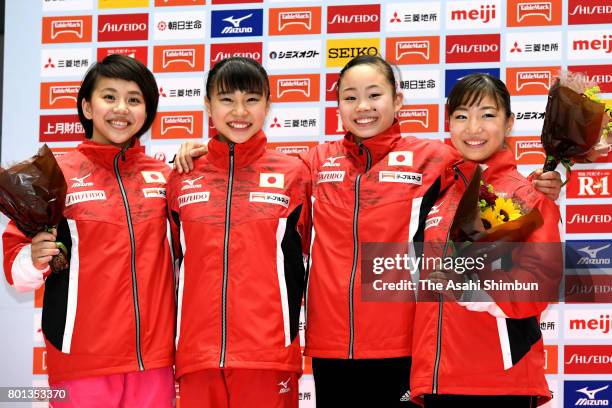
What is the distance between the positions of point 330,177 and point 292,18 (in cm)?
218

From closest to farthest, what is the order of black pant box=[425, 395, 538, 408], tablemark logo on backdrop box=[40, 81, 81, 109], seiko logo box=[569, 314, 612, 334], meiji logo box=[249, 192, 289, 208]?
black pant box=[425, 395, 538, 408]
meiji logo box=[249, 192, 289, 208]
seiko logo box=[569, 314, 612, 334]
tablemark logo on backdrop box=[40, 81, 81, 109]

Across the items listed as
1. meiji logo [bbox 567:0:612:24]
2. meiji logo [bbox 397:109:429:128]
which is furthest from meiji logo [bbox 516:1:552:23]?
meiji logo [bbox 397:109:429:128]

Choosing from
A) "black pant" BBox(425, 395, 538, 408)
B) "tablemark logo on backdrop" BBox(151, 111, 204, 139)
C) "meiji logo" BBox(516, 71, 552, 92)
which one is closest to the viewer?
"black pant" BBox(425, 395, 538, 408)

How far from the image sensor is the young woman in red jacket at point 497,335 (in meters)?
2.47

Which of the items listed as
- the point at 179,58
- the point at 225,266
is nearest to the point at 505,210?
the point at 225,266

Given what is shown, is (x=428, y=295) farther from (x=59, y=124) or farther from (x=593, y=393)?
(x=59, y=124)

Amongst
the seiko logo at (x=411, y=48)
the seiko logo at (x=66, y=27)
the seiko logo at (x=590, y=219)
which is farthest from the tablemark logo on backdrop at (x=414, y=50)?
the seiko logo at (x=66, y=27)

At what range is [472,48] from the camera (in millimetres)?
4629

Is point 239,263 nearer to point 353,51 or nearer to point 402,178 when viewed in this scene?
point 402,178

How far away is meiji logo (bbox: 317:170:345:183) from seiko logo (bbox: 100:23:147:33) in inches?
99.8

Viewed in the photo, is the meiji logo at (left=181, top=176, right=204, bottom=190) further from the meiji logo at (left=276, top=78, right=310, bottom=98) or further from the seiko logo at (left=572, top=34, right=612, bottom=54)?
the seiko logo at (left=572, top=34, right=612, bottom=54)

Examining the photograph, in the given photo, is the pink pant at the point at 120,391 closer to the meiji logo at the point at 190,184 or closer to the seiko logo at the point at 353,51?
the meiji logo at the point at 190,184

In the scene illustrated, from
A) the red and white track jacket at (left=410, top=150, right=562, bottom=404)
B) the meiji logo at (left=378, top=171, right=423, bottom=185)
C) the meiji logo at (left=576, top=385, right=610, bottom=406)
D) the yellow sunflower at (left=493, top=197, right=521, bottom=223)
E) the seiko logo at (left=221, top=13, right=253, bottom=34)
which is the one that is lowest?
the meiji logo at (left=576, top=385, right=610, bottom=406)

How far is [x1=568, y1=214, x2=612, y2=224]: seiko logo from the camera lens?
4.48 m
